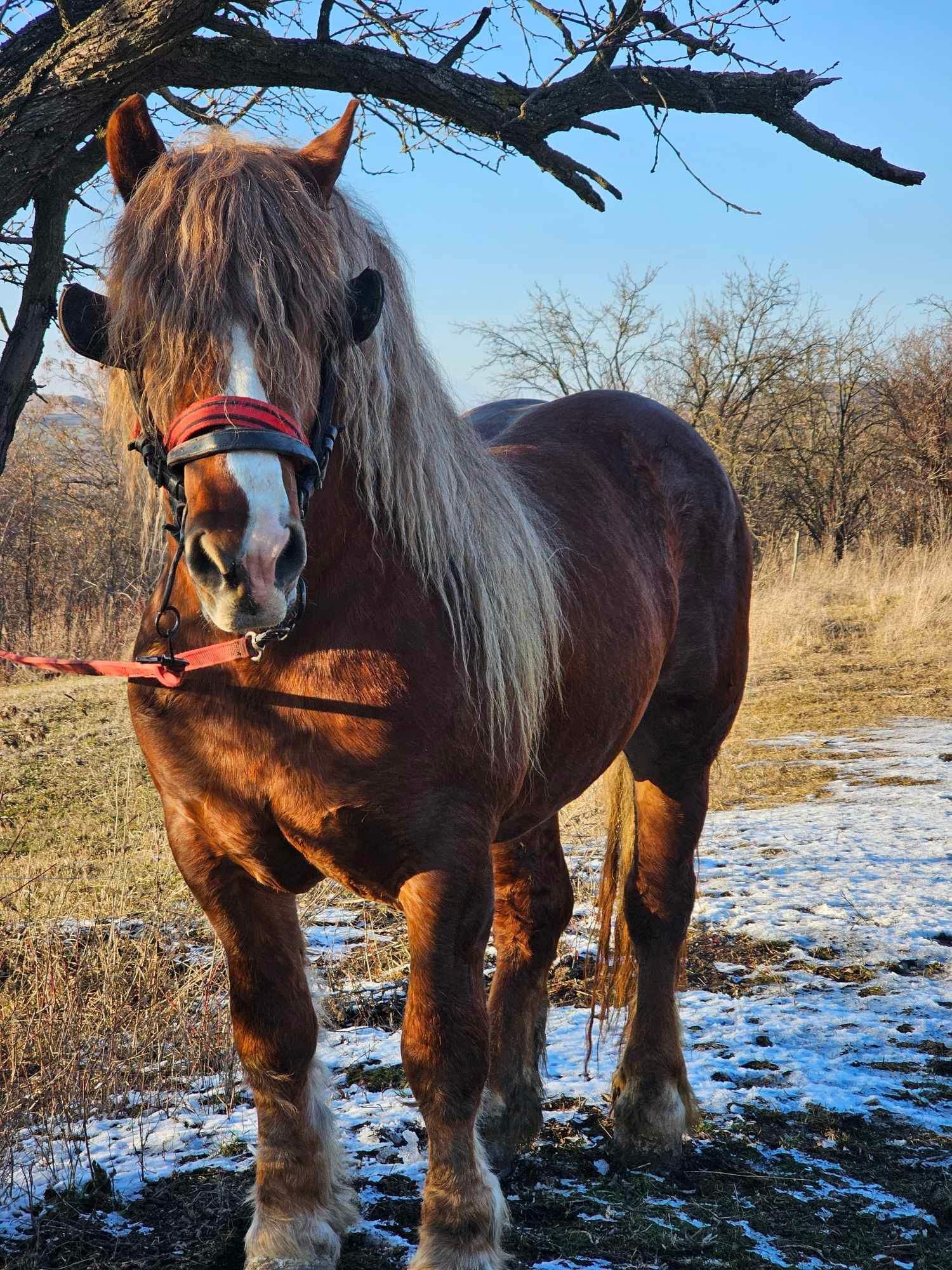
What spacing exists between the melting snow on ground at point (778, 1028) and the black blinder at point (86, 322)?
1845 millimetres

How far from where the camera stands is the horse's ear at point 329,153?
1.90 metres

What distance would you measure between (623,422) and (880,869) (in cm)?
270

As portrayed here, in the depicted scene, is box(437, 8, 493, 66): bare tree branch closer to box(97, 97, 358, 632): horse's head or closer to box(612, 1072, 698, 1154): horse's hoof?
box(97, 97, 358, 632): horse's head

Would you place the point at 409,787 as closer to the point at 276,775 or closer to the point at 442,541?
the point at 276,775

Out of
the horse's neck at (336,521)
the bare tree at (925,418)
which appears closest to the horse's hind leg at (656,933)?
the horse's neck at (336,521)

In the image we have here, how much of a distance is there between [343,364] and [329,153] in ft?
1.36

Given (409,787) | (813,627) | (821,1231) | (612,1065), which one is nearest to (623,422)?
(409,787)

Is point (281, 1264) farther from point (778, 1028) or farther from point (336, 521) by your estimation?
point (778, 1028)

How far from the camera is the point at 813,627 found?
39.9 ft

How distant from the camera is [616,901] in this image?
3.39m

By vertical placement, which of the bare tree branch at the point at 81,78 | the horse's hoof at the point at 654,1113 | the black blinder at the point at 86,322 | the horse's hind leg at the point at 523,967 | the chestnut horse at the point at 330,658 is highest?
the bare tree branch at the point at 81,78

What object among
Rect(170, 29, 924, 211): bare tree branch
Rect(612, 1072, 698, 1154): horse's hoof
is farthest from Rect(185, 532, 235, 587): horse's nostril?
Rect(170, 29, 924, 211): bare tree branch

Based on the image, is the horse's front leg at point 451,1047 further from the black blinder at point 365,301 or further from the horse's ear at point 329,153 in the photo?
the horse's ear at point 329,153

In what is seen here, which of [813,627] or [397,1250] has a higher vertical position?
[813,627]
